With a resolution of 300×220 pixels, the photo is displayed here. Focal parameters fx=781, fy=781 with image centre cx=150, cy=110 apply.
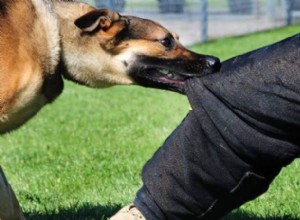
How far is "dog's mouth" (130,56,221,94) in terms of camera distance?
431 cm

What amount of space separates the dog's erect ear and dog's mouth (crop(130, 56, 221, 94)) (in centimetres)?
31

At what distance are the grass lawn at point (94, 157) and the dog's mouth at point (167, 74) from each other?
842 millimetres

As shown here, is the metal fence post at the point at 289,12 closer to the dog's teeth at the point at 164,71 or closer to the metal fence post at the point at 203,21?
the metal fence post at the point at 203,21

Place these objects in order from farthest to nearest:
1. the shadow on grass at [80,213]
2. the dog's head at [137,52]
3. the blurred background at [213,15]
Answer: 1. the blurred background at [213,15]
2. the shadow on grass at [80,213]
3. the dog's head at [137,52]

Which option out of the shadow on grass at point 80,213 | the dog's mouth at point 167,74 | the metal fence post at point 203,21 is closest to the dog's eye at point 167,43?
the dog's mouth at point 167,74

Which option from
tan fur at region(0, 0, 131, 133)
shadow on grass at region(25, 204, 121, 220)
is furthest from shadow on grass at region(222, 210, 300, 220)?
tan fur at region(0, 0, 131, 133)

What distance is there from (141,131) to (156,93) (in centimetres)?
274

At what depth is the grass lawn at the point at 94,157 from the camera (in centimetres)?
486

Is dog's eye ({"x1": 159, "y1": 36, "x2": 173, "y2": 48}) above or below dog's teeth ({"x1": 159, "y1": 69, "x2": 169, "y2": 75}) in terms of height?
above

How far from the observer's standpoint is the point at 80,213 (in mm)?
4668

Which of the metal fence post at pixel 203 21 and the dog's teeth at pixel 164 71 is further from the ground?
the dog's teeth at pixel 164 71

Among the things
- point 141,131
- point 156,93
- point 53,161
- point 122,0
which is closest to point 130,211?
point 53,161

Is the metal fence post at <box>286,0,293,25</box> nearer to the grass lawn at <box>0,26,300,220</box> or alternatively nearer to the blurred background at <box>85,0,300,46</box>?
the blurred background at <box>85,0,300,46</box>

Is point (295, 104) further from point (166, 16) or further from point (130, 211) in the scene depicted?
point (166, 16)
